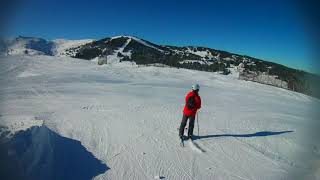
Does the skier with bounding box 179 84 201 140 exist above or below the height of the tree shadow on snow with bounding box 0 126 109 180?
above

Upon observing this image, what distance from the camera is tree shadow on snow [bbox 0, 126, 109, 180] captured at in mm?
6273

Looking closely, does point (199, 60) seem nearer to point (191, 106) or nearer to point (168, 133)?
point (168, 133)

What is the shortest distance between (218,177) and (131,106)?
306 inches

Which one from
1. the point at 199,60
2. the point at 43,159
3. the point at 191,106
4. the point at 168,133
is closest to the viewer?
the point at 43,159

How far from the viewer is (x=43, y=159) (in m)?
6.99

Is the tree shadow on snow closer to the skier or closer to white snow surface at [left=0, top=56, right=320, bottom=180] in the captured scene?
white snow surface at [left=0, top=56, right=320, bottom=180]

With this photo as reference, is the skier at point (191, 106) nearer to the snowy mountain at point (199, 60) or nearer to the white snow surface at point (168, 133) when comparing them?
the white snow surface at point (168, 133)

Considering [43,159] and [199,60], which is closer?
[43,159]

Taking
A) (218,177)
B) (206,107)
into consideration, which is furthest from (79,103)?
(218,177)

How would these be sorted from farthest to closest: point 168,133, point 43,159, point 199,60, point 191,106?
point 199,60 < point 168,133 < point 191,106 < point 43,159

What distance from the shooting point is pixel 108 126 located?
424 inches

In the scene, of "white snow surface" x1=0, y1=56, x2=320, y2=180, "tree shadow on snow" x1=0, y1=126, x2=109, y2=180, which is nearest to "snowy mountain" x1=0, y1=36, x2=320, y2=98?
"white snow surface" x1=0, y1=56, x2=320, y2=180

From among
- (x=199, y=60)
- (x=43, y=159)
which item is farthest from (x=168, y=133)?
(x=199, y=60)

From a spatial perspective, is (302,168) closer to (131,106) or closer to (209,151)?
(209,151)
